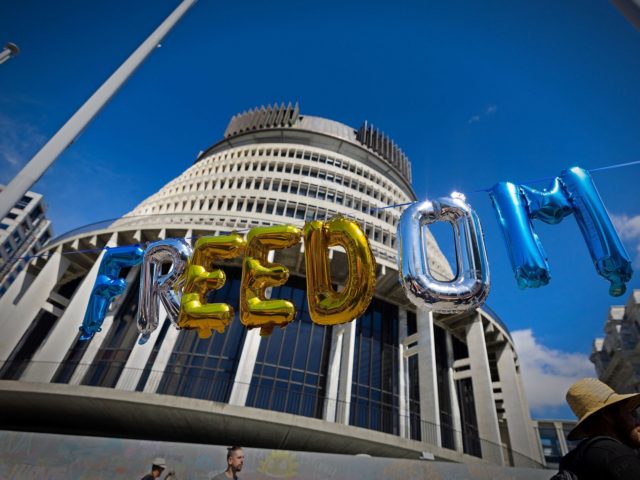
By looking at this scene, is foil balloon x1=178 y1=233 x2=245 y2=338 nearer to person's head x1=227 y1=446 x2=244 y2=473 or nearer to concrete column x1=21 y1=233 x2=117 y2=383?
person's head x1=227 y1=446 x2=244 y2=473

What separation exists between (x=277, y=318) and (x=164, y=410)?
1298 centimetres

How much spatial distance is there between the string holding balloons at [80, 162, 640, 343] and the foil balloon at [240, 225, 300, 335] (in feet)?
0.05

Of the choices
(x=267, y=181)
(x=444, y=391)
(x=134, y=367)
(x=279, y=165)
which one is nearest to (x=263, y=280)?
(x=134, y=367)

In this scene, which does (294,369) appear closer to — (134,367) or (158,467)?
(134,367)

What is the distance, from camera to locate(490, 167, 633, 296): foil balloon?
410 centimetres

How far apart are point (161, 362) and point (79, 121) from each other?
1688cm

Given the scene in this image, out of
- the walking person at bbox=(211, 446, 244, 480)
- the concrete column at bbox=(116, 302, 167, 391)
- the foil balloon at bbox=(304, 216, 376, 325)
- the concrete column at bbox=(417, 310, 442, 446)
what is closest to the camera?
the foil balloon at bbox=(304, 216, 376, 325)

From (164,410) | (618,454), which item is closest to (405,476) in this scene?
(618,454)

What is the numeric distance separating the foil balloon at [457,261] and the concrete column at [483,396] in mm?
20565

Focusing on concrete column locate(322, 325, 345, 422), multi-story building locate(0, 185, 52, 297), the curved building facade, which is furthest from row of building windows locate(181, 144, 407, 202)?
multi-story building locate(0, 185, 52, 297)

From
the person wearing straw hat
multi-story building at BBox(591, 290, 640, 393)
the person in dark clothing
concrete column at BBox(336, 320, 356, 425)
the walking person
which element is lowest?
the person wearing straw hat

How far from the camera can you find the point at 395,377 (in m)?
23.6

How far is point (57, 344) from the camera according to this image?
59.1 ft

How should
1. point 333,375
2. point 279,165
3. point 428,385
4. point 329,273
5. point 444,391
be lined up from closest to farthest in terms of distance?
point 329,273
point 428,385
point 333,375
point 444,391
point 279,165
